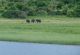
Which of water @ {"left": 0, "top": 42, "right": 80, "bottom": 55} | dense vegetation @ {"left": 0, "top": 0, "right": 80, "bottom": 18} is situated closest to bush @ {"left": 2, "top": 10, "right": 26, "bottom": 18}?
dense vegetation @ {"left": 0, "top": 0, "right": 80, "bottom": 18}

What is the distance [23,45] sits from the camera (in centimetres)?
372

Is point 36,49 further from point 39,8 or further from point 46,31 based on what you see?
point 39,8

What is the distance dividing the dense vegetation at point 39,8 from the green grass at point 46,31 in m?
Result: 0.07

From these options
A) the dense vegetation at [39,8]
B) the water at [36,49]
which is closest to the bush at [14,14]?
the dense vegetation at [39,8]

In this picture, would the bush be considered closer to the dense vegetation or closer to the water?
the dense vegetation

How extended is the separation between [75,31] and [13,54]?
787 millimetres

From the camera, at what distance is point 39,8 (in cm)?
371

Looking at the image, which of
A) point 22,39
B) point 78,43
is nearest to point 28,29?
point 22,39

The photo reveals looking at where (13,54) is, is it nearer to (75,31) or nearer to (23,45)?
(23,45)

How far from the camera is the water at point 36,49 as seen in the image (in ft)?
11.5

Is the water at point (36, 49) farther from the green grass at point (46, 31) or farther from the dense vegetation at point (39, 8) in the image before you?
the dense vegetation at point (39, 8)

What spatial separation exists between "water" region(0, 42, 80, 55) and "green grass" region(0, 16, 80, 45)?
0.05 meters

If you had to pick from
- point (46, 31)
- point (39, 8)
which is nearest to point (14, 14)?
point (39, 8)

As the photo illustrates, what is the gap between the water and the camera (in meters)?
3.52
